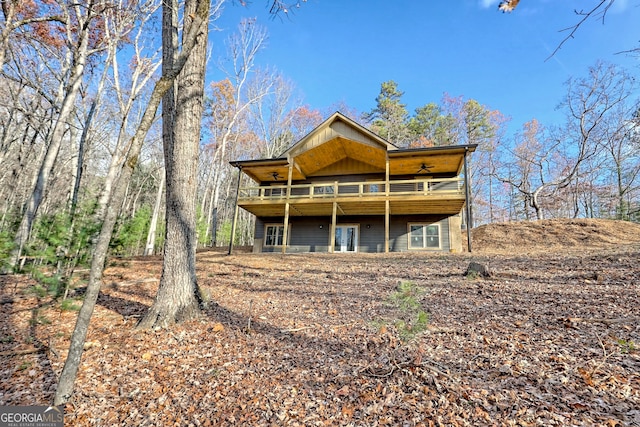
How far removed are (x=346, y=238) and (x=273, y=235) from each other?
458cm

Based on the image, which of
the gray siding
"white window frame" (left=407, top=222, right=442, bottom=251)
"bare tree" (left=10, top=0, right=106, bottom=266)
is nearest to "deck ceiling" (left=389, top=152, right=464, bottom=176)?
the gray siding

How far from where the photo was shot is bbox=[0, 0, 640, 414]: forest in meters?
4.86

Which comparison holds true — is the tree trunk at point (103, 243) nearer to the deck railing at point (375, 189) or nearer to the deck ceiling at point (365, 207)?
the deck railing at point (375, 189)

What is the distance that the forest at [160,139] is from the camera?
486 centimetres

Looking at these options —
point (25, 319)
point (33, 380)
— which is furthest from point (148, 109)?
point (25, 319)

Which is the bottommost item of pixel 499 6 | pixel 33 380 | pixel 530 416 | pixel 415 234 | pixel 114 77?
pixel 33 380

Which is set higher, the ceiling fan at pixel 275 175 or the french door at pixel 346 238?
the ceiling fan at pixel 275 175

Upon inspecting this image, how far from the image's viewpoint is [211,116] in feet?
71.1

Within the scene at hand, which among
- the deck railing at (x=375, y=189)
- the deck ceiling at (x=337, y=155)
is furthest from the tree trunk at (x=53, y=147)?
the deck ceiling at (x=337, y=155)

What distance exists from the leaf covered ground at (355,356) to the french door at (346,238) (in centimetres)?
906

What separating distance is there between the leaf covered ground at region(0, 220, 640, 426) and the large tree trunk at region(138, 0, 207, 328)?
373 millimetres

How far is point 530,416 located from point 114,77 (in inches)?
664

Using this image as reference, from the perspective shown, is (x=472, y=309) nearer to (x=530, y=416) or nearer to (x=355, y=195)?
(x=530, y=416)

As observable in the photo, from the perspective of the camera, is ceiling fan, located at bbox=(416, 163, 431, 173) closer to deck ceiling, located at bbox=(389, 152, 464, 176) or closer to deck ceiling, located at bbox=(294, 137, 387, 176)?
deck ceiling, located at bbox=(389, 152, 464, 176)
